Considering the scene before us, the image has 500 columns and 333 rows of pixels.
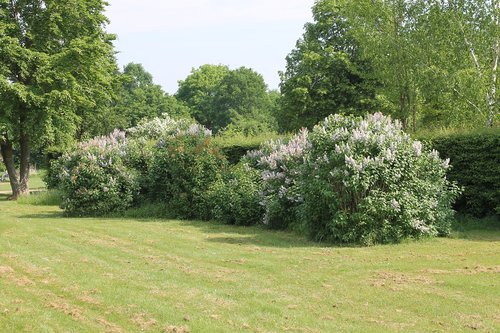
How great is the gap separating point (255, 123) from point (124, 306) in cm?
6349

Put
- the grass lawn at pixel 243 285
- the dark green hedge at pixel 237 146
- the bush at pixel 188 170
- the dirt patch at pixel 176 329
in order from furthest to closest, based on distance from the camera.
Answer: the dark green hedge at pixel 237 146, the bush at pixel 188 170, the grass lawn at pixel 243 285, the dirt patch at pixel 176 329

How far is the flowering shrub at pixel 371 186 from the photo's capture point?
1185 centimetres

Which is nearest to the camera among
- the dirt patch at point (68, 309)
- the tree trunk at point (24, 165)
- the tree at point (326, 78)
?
the dirt patch at point (68, 309)

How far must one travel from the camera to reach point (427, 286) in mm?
7867

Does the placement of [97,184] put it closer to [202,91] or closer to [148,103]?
[148,103]

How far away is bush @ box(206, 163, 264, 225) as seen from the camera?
51.7ft

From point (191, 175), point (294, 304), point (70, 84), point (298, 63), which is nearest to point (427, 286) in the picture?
point (294, 304)

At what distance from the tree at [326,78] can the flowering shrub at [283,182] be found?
1823 cm

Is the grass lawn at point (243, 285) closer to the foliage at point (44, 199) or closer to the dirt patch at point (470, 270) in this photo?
the dirt patch at point (470, 270)

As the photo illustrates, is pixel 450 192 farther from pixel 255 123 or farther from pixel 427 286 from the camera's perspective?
pixel 255 123

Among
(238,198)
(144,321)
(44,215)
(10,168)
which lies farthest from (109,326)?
(10,168)

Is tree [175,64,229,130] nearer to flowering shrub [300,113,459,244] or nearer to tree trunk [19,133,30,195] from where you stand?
tree trunk [19,133,30,195]

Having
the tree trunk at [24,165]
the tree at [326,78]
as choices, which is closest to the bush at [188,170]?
the tree trunk at [24,165]

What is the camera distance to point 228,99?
80688 millimetres
